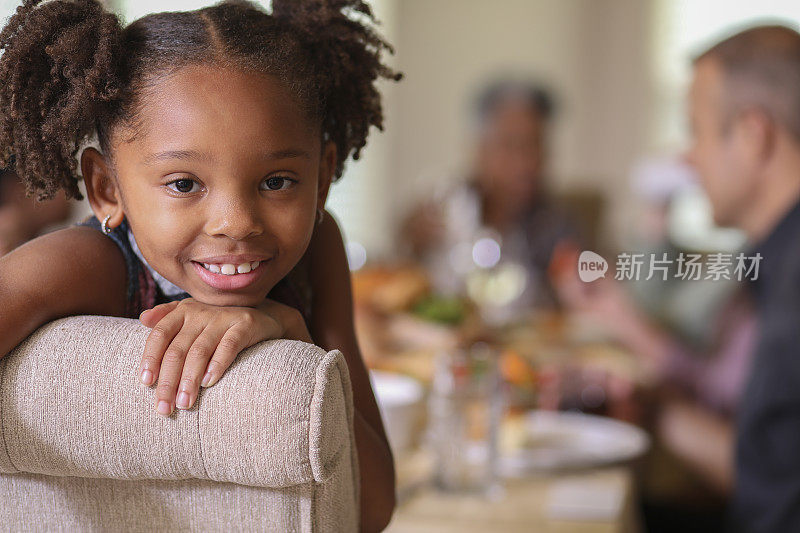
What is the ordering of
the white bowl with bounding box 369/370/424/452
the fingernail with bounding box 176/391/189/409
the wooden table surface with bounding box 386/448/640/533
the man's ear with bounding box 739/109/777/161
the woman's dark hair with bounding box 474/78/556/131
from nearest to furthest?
the fingernail with bounding box 176/391/189/409
the wooden table surface with bounding box 386/448/640/533
the white bowl with bounding box 369/370/424/452
the man's ear with bounding box 739/109/777/161
the woman's dark hair with bounding box 474/78/556/131

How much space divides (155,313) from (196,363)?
0.04 metres

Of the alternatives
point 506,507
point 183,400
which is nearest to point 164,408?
point 183,400

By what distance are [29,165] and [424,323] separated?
1.26 meters

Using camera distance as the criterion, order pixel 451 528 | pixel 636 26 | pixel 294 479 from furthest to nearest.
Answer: pixel 636 26 → pixel 451 528 → pixel 294 479

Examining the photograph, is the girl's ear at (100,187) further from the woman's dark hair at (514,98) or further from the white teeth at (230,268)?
the woman's dark hair at (514,98)

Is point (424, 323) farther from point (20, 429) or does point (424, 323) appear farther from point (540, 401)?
point (20, 429)

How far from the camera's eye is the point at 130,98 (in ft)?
1.40

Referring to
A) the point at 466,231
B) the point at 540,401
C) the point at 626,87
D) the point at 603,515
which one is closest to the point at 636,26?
the point at 626,87

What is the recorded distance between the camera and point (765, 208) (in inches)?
45.6

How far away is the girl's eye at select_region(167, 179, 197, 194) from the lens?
421 mm

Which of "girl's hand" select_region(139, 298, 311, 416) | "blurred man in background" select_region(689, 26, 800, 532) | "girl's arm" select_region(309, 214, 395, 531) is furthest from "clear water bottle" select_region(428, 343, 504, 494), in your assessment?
"girl's hand" select_region(139, 298, 311, 416)

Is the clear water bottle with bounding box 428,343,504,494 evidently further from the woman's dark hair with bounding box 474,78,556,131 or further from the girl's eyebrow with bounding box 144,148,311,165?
the woman's dark hair with bounding box 474,78,556,131

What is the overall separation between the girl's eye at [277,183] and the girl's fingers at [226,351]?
7 centimetres

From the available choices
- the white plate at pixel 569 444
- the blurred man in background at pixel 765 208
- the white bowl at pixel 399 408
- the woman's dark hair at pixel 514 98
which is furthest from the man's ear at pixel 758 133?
the woman's dark hair at pixel 514 98
